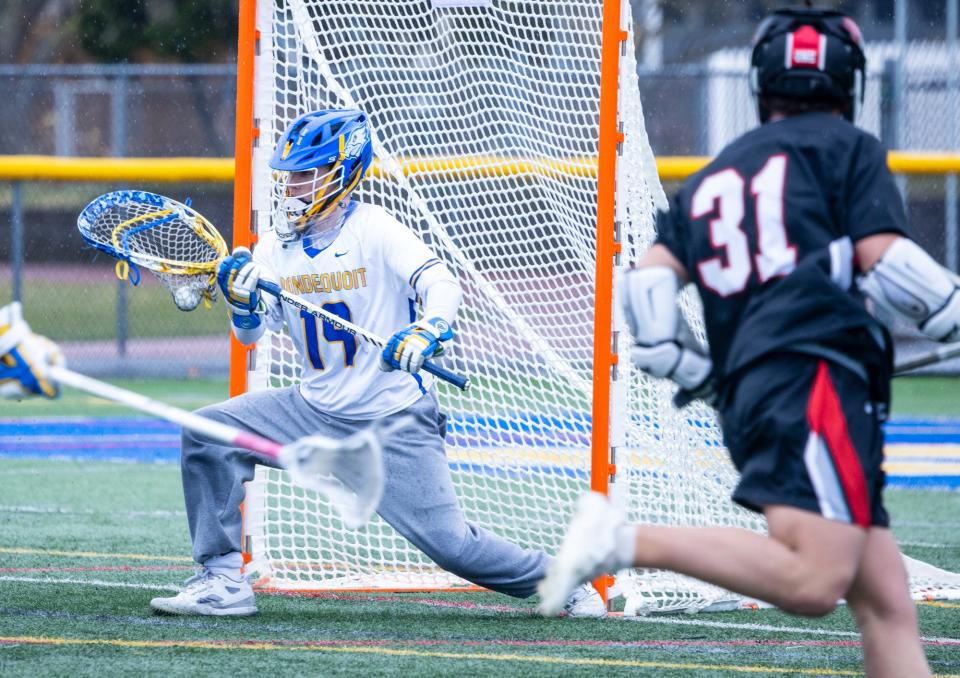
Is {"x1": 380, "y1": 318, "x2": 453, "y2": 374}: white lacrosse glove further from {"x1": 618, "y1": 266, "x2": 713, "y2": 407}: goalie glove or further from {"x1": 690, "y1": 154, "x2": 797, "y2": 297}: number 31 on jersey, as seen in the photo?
{"x1": 690, "y1": 154, "x2": 797, "y2": 297}: number 31 on jersey

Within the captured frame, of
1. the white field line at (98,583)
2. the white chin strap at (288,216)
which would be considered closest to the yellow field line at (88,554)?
the white field line at (98,583)

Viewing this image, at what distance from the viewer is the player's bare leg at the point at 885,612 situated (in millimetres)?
3350

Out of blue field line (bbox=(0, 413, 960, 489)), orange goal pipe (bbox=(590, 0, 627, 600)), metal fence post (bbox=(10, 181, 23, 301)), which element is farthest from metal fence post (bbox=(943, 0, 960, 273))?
orange goal pipe (bbox=(590, 0, 627, 600))

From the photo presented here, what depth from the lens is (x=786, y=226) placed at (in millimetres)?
3314

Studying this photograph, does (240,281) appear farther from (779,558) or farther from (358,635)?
(779,558)

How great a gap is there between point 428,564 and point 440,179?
1552 mm

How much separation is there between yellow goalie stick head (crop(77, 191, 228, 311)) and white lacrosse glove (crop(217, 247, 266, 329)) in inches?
2.3

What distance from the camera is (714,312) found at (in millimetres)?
3449

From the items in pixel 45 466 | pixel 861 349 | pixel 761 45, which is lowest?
pixel 45 466

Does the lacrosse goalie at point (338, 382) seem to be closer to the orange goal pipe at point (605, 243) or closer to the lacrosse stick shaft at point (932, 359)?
the orange goal pipe at point (605, 243)

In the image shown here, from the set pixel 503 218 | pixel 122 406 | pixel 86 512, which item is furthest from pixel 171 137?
pixel 503 218

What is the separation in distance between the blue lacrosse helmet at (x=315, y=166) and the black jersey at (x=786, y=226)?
188 centimetres

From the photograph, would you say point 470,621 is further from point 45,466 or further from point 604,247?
point 45,466

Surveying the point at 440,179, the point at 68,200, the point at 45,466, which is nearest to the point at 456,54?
the point at 440,179
